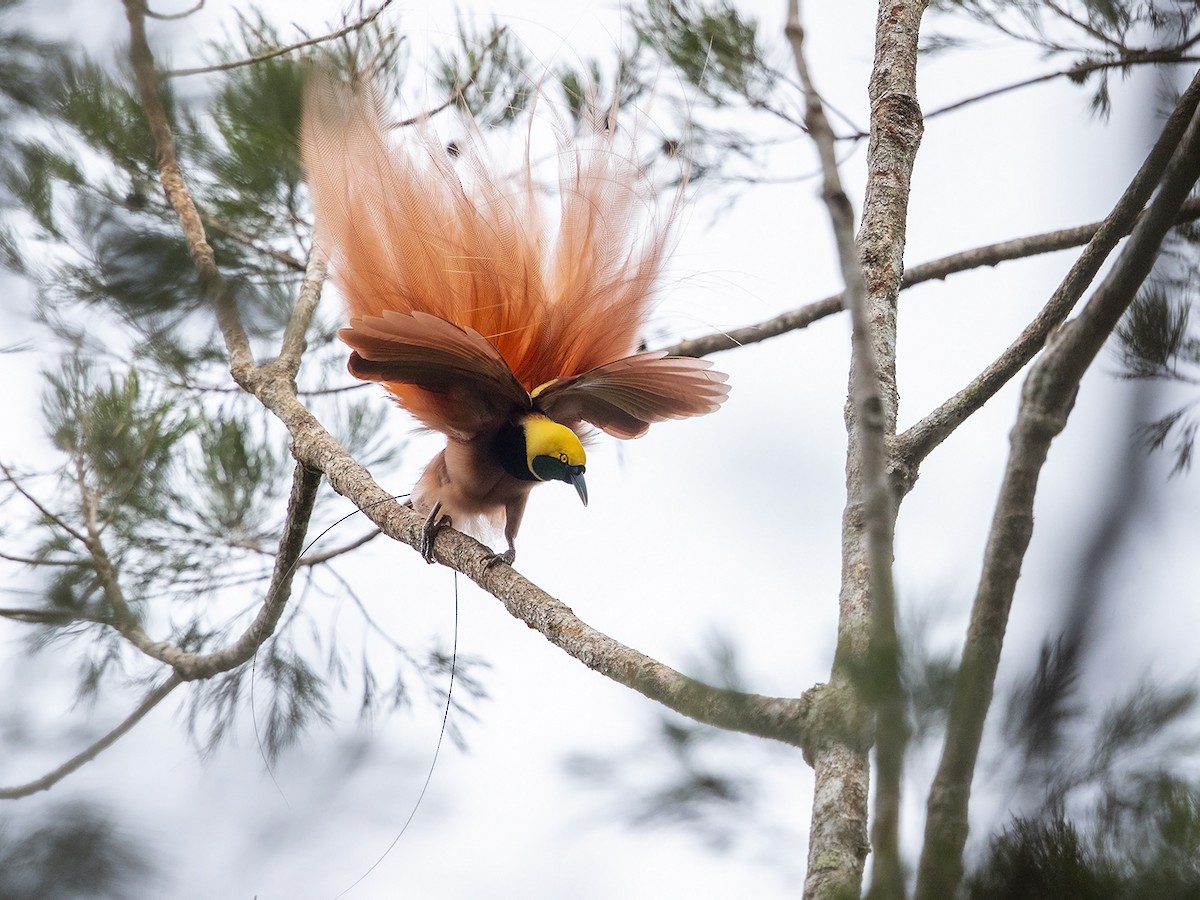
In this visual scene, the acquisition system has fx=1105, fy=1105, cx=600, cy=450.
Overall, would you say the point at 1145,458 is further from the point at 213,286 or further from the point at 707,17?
the point at 707,17

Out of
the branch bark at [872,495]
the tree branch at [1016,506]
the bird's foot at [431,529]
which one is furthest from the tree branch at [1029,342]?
the bird's foot at [431,529]

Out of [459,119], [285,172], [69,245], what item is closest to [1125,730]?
[459,119]

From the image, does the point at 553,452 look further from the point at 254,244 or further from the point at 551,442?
the point at 254,244

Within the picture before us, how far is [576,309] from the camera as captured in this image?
177cm

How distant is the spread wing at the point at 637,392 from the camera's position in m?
1.76

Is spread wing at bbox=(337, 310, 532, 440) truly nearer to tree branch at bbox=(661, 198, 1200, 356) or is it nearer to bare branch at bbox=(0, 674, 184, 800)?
tree branch at bbox=(661, 198, 1200, 356)

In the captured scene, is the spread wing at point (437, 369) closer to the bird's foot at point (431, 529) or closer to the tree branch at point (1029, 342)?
the bird's foot at point (431, 529)

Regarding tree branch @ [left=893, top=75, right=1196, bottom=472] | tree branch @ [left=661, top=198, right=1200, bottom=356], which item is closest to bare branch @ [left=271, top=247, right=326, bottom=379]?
tree branch @ [left=661, top=198, right=1200, bottom=356]

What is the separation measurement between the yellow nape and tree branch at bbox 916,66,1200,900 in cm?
107

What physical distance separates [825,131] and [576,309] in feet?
3.72

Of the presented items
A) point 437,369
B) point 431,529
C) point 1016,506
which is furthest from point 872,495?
point 431,529

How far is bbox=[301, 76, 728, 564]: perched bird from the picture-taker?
5.58ft

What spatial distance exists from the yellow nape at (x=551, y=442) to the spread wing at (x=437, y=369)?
5 centimetres

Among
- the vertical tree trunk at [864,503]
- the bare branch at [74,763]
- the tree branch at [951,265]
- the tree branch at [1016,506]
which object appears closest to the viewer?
the tree branch at [1016,506]
